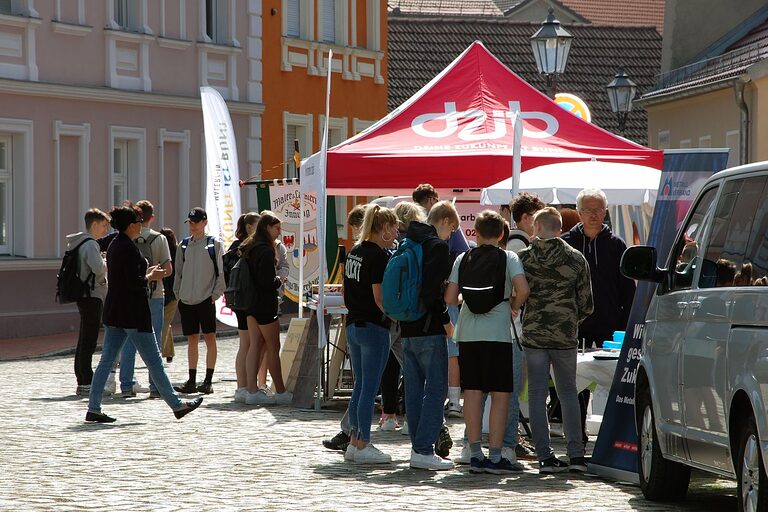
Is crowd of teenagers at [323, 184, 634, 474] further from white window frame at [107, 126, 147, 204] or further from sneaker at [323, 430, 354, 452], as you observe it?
white window frame at [107, 126, 147, 204]

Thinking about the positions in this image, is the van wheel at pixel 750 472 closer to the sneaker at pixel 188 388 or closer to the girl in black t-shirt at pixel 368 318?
the girl in black t-shirt at pixel 368 318

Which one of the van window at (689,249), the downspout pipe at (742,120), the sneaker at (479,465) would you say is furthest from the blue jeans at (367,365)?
the downspout pipe at (742,120)

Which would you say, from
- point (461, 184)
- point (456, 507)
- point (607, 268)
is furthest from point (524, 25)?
point (456, 507)

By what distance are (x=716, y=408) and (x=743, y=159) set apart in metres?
23.6

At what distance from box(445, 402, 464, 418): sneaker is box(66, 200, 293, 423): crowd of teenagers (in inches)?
73.0

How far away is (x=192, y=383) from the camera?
17422 mm

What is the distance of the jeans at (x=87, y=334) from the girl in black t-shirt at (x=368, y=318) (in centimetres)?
577

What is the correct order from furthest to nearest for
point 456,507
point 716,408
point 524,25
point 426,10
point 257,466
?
point 426,10 < point 524,25 < point 257,466 < point 456,507 < point 716,408

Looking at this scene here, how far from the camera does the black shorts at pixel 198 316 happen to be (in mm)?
17484

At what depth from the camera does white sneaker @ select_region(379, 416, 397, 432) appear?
14.1 meters

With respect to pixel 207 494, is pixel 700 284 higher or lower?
higher

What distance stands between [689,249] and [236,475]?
3.42m

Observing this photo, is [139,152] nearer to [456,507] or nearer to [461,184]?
[461,184]

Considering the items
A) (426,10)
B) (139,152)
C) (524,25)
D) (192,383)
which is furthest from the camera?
(426,10)
